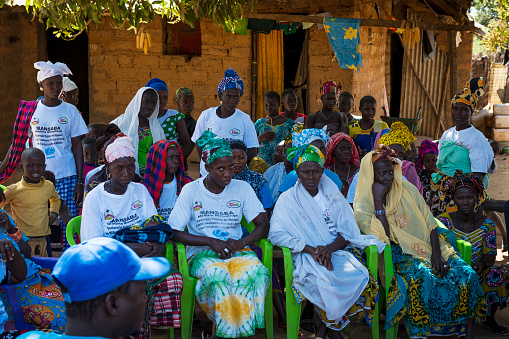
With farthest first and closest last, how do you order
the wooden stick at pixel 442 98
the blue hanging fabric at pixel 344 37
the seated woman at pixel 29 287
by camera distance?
the wooden stick at pixel 442 98 < the blue hanging fabric at pixel 344 37 < the seated woman at pixel 29 287

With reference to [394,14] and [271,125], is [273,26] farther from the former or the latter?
A: [394,14]

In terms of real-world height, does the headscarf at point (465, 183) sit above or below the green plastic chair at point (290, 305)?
above

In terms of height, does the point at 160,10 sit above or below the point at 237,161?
above

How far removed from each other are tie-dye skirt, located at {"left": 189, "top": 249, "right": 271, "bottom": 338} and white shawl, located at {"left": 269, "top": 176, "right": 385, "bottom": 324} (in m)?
0.27

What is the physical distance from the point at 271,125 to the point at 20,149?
2.57 meters

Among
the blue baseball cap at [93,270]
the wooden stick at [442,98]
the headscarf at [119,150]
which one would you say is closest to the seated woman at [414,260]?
the headscarf at [119,150]

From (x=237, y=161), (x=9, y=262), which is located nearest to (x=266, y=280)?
(x=237, y=161)

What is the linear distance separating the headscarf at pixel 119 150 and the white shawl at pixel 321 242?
3.76 ft

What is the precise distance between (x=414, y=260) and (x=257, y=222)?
117 centimetres

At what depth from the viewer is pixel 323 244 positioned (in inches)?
168

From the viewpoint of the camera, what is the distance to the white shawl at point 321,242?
12.9 feet

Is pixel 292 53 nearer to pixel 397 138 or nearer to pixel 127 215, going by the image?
pixel 397 138

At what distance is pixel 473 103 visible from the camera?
542 centimetres

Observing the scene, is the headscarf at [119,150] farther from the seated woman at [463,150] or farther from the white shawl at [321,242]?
the seated woman at [463,150]
